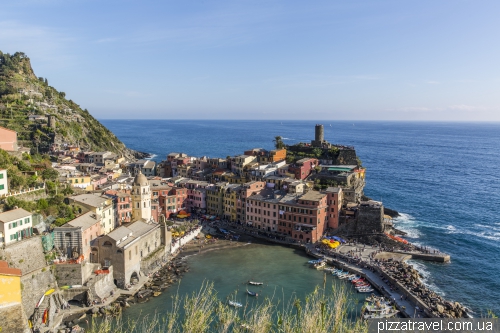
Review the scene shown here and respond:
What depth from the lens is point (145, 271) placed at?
145 ft

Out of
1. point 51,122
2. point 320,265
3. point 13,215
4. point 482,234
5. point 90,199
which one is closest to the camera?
point 13,215

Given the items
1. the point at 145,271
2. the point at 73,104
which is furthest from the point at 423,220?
the point at 73,104

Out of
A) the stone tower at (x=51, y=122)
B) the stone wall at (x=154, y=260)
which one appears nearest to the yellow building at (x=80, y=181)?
the stone wall at (x=154, y=260)

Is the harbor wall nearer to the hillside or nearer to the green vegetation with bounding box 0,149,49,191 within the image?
the green vegetation with bounding box 0,149,49,191

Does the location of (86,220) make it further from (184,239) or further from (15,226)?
(184,239)

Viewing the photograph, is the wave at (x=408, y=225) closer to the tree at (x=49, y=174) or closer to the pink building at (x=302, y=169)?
the pink building at (x=302, y=169)

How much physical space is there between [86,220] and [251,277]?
18.7 meters

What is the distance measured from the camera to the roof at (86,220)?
4029cm

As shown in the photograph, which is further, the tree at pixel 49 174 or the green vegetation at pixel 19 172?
the tree at pixel 49 174

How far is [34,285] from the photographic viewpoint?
34500mm

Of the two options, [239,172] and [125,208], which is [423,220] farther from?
[125,208]

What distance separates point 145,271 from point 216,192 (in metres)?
22.5

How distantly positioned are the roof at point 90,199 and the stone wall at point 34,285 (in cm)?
1066

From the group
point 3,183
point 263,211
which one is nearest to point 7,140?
point 3,183
